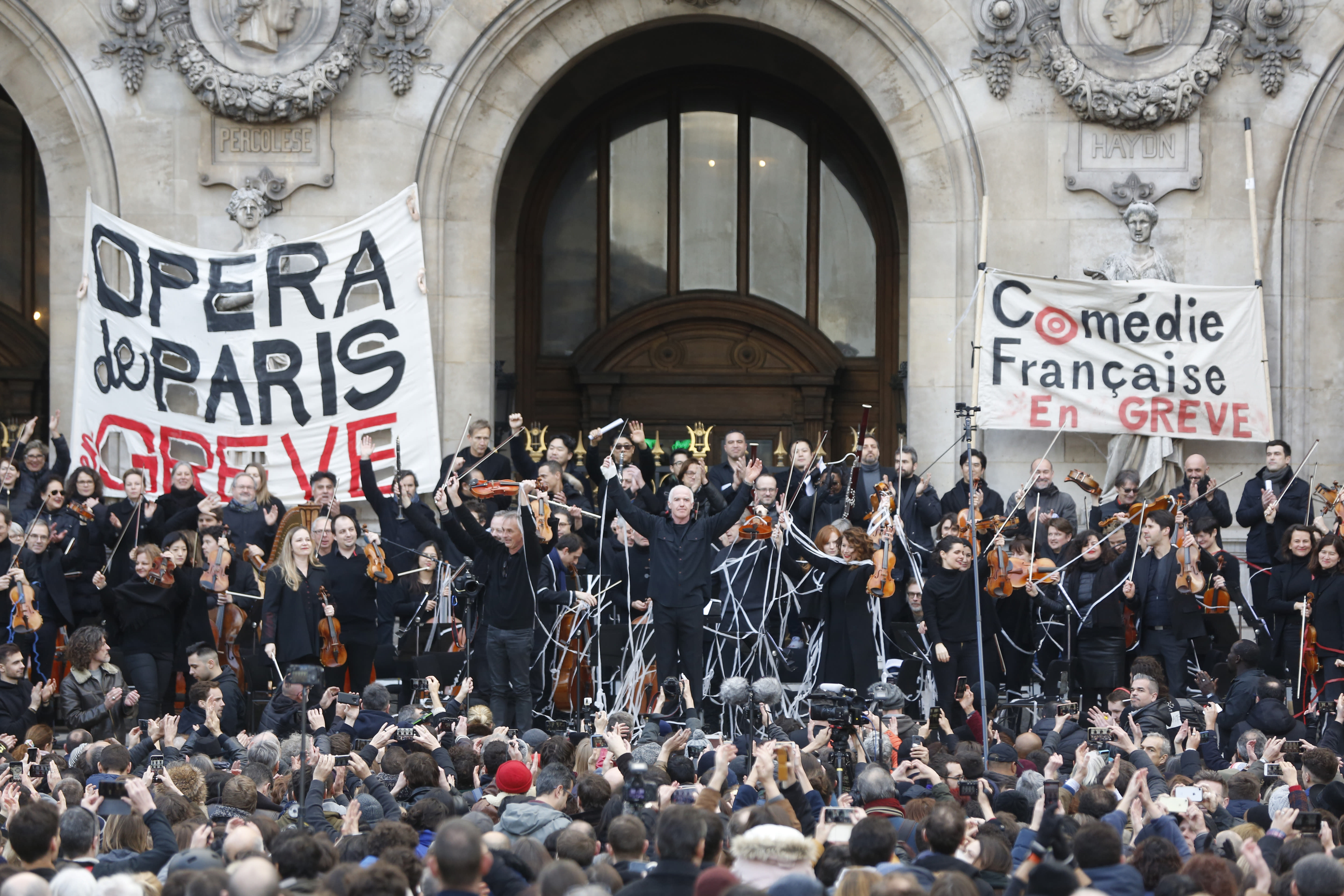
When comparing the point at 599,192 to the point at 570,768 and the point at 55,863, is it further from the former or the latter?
the point at 55,863

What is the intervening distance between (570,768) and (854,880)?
120 inches

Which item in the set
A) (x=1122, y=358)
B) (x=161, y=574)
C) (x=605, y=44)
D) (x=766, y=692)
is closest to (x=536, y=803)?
(x=766, y=692)

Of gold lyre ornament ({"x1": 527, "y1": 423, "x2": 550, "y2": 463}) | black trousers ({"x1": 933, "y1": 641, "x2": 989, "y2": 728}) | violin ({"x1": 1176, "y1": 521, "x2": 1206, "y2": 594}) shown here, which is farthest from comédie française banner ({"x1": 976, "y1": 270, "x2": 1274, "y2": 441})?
gold lyre ornament ({"x1": 527, "y1": 423, "x2": 550, "y2": 463})

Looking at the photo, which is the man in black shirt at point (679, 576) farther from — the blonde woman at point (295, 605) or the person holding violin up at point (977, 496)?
the person holding violin up at point (977, 496)

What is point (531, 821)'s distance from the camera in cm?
744

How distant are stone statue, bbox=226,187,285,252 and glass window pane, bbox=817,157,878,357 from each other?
6.47m

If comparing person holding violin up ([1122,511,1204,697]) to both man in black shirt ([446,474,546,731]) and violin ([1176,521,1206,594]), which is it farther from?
man in black shirt ([446,474,546,731])

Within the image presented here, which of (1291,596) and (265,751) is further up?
(1291,596)

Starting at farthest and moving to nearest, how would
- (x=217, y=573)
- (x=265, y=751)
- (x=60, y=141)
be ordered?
(x=60, y=141) < (x=217, y=573) < (x=265, y=751)

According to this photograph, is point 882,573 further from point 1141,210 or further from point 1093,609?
point 1141,210

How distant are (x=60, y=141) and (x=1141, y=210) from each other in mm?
10690

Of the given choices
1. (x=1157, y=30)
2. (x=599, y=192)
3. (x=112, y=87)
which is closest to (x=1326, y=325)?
(x=1157, y=30)

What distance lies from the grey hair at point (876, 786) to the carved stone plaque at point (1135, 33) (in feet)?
33.6

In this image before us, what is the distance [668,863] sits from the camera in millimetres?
5973
